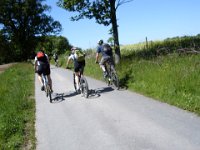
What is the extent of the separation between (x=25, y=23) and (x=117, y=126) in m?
60.0

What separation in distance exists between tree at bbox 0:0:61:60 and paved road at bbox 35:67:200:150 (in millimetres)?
54758

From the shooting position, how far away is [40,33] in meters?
66.6

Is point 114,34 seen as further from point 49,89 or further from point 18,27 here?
point 18,27

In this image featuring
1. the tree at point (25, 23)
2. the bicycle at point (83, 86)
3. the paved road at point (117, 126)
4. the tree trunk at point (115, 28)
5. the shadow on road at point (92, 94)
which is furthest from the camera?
the tree at point (25, 23)

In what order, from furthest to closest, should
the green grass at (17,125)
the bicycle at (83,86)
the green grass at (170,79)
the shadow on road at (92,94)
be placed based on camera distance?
the shadow on road at (92,94), the bicycle at (83,86), the green grass at (170,79), the green grass at (17,125)

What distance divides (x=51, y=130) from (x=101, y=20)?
1415cm

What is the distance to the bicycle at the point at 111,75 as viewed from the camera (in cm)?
1436

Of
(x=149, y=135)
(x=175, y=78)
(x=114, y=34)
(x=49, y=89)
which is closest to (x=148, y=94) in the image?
(x=175, y=78)

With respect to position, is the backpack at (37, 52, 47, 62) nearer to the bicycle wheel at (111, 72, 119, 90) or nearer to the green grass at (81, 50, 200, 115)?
the bicycle wheel at (111, 72, 119, 90)

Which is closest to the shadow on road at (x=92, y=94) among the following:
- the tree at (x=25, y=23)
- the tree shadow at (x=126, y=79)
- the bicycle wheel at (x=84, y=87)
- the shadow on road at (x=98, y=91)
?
the shadow on road at (x=98, y=91)

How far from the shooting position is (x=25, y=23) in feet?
215

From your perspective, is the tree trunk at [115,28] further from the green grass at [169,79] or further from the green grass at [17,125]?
the green grass at [17,125]

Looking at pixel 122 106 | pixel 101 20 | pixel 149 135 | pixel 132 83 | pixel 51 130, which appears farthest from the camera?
pixel 101 20

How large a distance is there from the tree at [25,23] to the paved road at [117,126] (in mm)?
54758
